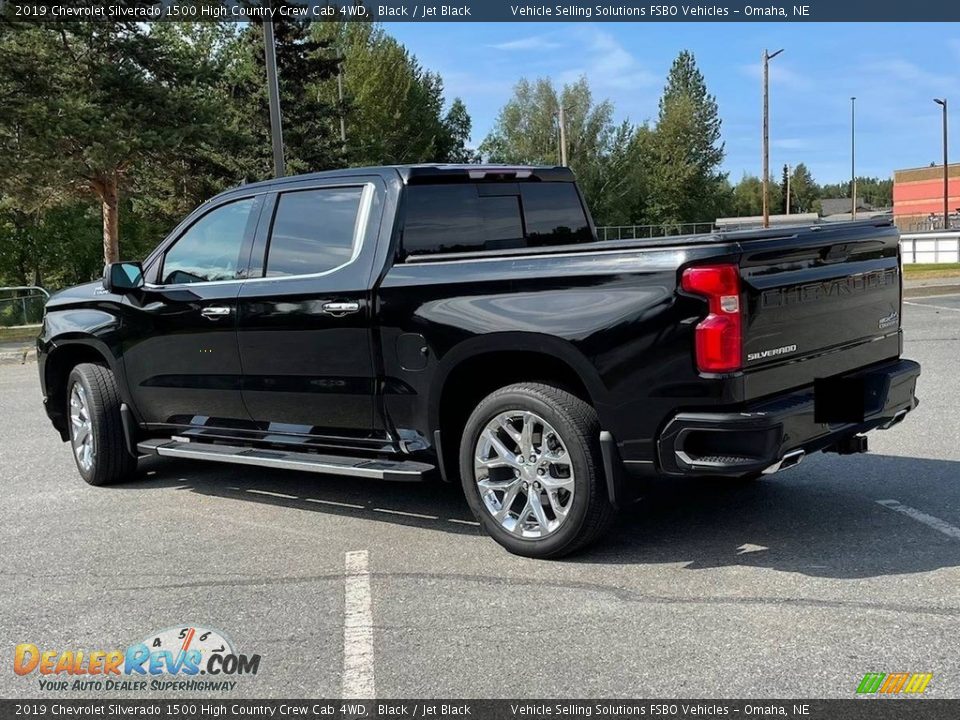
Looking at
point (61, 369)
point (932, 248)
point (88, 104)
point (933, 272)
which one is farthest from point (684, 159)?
point (61, 369)

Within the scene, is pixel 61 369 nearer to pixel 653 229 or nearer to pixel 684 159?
pixel 653 229

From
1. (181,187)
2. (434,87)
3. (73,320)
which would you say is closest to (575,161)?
(434,87)

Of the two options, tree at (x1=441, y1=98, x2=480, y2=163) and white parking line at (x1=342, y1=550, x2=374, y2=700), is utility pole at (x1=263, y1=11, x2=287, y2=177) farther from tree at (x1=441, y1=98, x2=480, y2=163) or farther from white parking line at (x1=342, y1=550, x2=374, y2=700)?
tree at (x1=441, y1=98, x2=480, y2=163)

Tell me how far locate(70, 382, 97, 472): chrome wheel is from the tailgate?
4.63m

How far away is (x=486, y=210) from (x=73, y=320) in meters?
3.14

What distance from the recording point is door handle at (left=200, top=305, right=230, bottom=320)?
18.7ft

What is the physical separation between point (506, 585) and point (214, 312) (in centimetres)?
256

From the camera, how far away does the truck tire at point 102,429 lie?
6.59 metres

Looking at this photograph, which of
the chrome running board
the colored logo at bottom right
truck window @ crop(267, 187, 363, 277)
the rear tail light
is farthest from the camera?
truck window @ crop(267, 187, 363, 277)

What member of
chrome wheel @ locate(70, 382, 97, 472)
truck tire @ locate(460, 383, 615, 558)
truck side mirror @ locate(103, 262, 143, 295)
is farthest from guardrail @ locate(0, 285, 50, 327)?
truck tire @ locate(460, 383, 615, 558)

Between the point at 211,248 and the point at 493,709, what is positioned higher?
the point at 211,248

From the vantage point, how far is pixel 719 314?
13.2 feet

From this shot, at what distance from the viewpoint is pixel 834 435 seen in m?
4.52

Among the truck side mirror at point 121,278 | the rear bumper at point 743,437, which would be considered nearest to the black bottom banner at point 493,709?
the rear bumper at point 743,437
